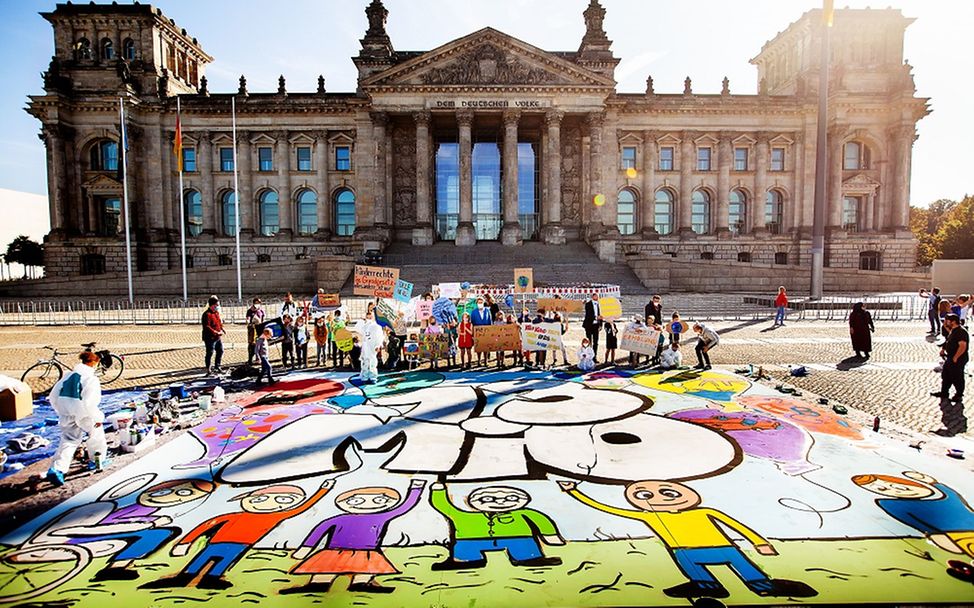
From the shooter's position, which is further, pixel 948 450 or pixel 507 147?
pixel 507 147


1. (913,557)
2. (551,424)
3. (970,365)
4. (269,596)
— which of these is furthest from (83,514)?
(970,365)

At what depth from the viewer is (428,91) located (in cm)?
4556

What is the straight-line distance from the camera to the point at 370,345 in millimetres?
12938

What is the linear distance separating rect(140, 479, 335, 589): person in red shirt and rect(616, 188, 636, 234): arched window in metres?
49.3

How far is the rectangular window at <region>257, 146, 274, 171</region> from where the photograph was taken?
5141cm

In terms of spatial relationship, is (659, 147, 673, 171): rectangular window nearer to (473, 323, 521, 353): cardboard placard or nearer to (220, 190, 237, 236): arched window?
(220, 190, 237, 236): arched window

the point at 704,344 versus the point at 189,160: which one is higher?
the point at 189,160

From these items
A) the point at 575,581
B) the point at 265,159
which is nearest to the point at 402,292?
the point at 575,581

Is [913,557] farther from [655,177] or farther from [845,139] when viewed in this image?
[845,139]

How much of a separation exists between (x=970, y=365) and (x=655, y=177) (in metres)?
39.5

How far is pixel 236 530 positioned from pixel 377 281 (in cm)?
1129

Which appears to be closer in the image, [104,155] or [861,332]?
[861,332]

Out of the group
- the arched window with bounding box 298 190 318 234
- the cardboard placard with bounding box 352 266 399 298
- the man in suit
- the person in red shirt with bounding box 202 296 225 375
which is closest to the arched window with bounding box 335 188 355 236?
the arched window with bounding box 298 190 318 234

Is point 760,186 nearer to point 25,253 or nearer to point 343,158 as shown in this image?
point 343,158
